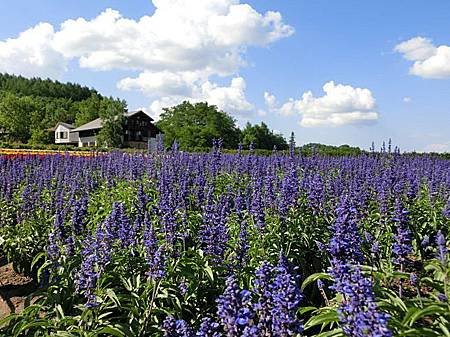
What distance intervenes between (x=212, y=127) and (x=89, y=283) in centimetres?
8474

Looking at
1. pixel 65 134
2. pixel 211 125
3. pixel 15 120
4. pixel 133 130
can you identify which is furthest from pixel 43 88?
pixel 211 125

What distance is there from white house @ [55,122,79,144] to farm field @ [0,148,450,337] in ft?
362

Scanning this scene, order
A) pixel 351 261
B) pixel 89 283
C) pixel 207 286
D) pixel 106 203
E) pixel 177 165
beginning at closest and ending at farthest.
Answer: pixel 351 261 < pixel 89 283 < pixel 207 286 < pixel 106 203 < pixel 177 165

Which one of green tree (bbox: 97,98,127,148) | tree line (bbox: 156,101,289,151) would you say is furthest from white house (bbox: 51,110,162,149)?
green tree (bbox: 97,98,127,148)

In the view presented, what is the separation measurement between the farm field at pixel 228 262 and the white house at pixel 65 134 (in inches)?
4348

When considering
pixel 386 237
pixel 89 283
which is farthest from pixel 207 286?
pixel 386 237

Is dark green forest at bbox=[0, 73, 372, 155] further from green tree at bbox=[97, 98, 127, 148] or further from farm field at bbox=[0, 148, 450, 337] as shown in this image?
farm field at bbox=[0, 148, 450, 337]

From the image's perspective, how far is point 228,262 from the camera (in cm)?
573

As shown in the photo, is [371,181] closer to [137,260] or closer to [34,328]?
[137,260]

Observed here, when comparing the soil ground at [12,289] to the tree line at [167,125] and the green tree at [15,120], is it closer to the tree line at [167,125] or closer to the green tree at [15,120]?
the tree line at [167,125]

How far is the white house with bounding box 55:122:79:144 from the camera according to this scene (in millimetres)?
116938

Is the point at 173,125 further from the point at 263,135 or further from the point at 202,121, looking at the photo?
the point at 263,135

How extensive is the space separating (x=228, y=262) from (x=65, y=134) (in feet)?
409

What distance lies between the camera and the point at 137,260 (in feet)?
19.7
